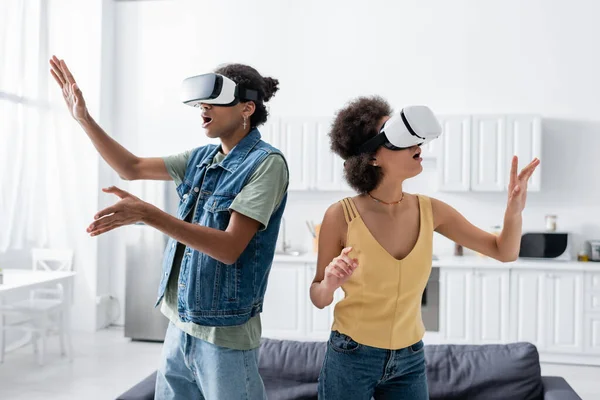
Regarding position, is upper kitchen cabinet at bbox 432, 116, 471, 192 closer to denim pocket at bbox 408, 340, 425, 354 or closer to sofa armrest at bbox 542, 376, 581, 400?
sofa armrest at bbox 542, 376, 581, 400

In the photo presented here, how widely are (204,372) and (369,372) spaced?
1.41 ft

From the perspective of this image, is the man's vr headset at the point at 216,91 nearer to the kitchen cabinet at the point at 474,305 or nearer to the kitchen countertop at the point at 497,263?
the kitchen countertop at the point at 497,263

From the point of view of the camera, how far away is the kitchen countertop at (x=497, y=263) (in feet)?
16.0

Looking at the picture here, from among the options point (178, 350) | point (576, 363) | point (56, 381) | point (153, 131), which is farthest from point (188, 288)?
point (153, 131)

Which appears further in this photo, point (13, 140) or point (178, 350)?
point (13, 140)

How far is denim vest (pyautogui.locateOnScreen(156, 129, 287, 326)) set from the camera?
155 cm

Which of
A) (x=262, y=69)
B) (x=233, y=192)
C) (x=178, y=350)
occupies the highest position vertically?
(x=262, y=69)

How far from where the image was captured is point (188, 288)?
5.11 feet

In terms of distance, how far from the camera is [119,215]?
1.32m

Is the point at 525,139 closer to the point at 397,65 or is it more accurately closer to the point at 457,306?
the point at 397,65

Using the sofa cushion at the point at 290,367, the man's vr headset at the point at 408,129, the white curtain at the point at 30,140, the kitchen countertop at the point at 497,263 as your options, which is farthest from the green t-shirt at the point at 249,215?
the white curtain at the point at 30,140

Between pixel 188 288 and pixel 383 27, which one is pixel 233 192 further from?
pixel 383 27

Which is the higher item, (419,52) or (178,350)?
(419,52)

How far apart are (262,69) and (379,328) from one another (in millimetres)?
4593
